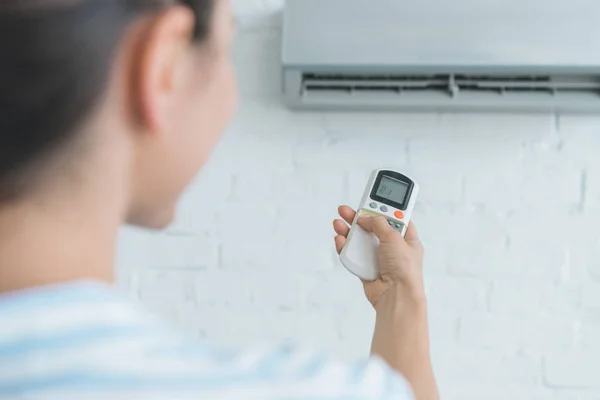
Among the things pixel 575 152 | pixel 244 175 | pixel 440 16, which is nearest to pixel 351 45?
pixel 440 16

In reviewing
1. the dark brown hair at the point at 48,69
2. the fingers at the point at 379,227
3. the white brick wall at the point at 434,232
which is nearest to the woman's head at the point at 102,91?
the dark brown hair at the point at 48,69

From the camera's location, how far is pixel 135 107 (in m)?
0.33

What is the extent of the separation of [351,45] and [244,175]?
0.90 ft

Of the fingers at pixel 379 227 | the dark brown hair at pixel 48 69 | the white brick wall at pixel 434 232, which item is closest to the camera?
the dark brown hair at pixel 48 69

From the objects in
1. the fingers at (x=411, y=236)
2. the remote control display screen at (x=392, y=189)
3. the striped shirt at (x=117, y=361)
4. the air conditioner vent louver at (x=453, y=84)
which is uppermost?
the air conditioner vent louver at (x=453, y=84)

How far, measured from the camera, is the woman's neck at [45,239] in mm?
321

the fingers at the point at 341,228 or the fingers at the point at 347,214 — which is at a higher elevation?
the fingers at the point at 347,214

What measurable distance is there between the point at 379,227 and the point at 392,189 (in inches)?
3.4

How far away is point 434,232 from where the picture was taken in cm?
99

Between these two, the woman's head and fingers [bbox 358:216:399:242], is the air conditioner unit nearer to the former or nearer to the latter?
fingers [bbox 358:216:399:242]

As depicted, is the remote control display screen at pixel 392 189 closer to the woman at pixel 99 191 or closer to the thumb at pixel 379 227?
the thumb at pixel 379 227

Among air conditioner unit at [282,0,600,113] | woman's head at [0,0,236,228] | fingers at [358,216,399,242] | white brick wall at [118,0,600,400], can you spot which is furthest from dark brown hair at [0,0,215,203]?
white brick wall at [118,0,600,400]

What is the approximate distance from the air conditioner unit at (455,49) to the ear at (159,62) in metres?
0.55

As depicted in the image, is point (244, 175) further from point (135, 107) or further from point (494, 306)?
point (135, 107)
